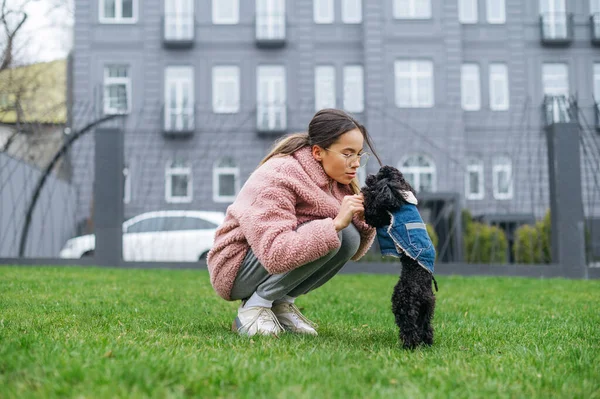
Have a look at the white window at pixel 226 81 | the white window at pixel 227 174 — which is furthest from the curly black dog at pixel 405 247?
the white window at pixel 226 81

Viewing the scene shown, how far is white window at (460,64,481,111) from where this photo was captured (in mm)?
25781

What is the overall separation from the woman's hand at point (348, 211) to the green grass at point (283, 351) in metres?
0.59

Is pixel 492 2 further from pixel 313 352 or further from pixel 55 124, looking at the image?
pixel 313 352

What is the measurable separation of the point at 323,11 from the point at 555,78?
28.8ft

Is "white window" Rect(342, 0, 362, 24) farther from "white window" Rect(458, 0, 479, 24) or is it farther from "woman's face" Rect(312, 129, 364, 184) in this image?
"woman's face" Rect(312, 129, 364, 184)

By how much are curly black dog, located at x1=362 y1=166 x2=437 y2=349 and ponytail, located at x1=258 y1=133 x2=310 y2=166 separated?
0.56 metres

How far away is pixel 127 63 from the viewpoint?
84.5 ft

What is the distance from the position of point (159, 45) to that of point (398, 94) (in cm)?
873

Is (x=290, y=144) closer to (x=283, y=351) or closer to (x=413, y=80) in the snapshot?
(x=283, y=351)

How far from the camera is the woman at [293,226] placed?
11.5 ft

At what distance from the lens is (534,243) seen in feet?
36.7

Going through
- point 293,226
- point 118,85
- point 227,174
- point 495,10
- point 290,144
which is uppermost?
point 495,10

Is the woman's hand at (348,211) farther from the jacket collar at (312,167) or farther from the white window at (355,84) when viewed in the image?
the white window at (355,84)

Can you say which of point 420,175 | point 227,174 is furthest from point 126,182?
point 227,174
